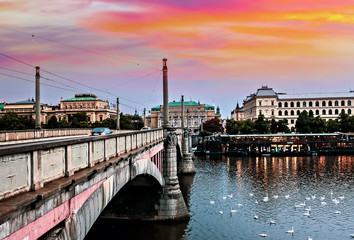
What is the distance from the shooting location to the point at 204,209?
49031mm

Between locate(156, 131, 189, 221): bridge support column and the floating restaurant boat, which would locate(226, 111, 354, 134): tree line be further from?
locate(156, 131, 189, 221): bridge support column

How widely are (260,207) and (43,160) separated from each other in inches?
1683

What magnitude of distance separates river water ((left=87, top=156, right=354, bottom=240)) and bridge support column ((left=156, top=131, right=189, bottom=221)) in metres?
1.13

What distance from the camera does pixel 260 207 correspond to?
49844 mm

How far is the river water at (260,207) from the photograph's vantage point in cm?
3800

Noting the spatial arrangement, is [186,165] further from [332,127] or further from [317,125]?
[332,127]

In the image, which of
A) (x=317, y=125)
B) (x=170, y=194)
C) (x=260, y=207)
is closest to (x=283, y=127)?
(x=317, y=125)

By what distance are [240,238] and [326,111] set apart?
585ft

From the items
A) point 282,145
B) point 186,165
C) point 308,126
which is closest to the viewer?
point 186,165

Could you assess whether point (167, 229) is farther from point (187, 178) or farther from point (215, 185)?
point (187, 178)

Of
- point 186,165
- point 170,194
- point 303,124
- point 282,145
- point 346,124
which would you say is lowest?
point 186,165

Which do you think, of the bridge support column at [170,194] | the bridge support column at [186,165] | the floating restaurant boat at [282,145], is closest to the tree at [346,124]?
the floating restaurant boat at [282,145]

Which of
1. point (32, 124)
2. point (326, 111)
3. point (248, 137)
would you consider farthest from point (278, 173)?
point (326, 111)

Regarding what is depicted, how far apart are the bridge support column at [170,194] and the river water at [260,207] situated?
1131 mm
